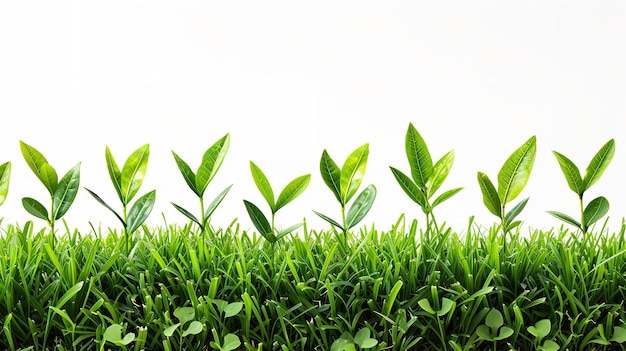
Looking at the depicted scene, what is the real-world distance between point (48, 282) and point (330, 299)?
1.95 feet

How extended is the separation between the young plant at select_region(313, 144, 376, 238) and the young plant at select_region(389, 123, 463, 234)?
0.09 metres

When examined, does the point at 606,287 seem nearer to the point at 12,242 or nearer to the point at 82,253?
the point at 82,253

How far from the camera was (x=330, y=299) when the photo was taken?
125 cm

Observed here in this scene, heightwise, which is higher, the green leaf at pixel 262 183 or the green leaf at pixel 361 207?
the green leaf at pixel 262 183

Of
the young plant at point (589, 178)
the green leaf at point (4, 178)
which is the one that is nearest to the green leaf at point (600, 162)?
the young plant at point (589, 178)

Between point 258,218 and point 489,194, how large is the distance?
563 mm

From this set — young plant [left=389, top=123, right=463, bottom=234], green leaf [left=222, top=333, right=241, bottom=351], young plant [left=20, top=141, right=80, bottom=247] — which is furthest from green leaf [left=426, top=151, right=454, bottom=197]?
young plant [left=20, top=141, right=80, bottom=247]

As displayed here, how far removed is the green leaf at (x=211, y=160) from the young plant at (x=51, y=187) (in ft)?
1.00

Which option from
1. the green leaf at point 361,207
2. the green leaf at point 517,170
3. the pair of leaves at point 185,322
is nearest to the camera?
the pair of leaves at point 185,322

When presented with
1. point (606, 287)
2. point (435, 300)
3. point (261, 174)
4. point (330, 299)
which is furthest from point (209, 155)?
point (606, 287)

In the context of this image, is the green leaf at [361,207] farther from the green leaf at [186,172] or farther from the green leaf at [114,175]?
the green leaf at [114,175]

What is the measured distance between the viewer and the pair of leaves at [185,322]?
47.4 inches

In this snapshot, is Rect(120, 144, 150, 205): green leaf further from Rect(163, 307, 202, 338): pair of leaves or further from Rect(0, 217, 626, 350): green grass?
Answer: Rect(163, 307, 202, 338): pair of leaves

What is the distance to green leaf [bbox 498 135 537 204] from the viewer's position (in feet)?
4.92
